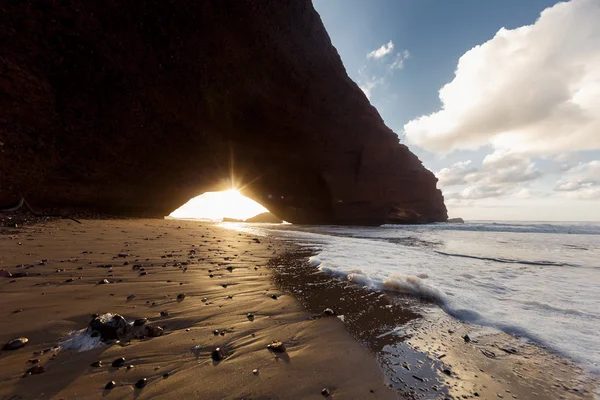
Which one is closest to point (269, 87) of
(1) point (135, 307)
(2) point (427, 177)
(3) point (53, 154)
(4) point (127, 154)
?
(4) point (127, 154)

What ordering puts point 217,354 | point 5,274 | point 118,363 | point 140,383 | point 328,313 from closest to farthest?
1. point 140,383
2. point 118,363
3. point 217,354
4. point 328,313
5. point 5,274

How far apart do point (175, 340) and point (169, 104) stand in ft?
50.0

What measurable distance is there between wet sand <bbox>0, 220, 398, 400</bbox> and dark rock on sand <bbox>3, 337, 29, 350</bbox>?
42mm

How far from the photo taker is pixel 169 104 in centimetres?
1363

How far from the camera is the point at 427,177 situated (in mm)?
28984

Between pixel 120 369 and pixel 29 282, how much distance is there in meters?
2.34

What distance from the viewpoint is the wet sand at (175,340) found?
127 centimetres

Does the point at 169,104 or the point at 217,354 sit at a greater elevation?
the point at 169,104

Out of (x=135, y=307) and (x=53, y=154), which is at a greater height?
(x=53, y=154)

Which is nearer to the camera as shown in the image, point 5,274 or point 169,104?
point 5,274

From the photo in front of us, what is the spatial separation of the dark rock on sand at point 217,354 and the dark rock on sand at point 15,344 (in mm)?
1196

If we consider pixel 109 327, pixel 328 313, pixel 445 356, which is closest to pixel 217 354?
pixel 109 327

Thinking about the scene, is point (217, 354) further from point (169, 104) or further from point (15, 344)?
point (169, 104)

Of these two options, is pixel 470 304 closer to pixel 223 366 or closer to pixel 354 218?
pixel 223 366
